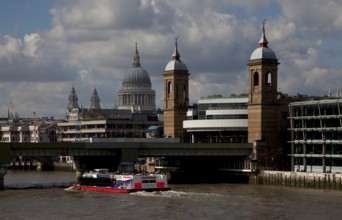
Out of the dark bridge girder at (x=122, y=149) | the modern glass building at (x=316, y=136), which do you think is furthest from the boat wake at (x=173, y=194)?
the modern glass building at (x=316, y=136)

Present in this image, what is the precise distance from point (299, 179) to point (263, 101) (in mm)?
23487

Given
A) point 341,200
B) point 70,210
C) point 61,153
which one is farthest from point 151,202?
point 61,153

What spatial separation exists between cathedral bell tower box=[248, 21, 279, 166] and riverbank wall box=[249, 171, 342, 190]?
7912 millimetres

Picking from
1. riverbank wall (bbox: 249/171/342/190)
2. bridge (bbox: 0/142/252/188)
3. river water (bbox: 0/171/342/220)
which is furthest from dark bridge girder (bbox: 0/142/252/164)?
riverbank wall (bbox: 249/171/342/190)

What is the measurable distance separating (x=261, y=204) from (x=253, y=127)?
45.3 meters

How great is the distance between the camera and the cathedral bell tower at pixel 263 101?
134m

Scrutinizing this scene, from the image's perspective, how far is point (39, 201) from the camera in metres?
96.8

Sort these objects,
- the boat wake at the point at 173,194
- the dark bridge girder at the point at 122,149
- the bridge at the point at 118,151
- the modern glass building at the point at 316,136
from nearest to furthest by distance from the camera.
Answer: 1. the boat wake at the point at 173,194
2. the modern glass building at the point at 316,136
3. the dark bridge girder at the point at 122,149
4. the bridge at the point at 118,151

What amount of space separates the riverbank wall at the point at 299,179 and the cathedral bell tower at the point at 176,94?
40.5m

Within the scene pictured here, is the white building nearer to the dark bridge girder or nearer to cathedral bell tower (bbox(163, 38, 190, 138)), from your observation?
cathedral bell tower (bbox(163, 38, 190, 138))

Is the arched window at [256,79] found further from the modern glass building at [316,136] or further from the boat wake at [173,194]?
the boat wake at [173,194]

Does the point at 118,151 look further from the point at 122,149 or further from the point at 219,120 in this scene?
the point at 219,120

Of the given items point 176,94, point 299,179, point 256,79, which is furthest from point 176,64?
point 299,179

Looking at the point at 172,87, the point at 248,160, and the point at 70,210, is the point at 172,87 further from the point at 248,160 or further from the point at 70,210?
the point at 70,210
